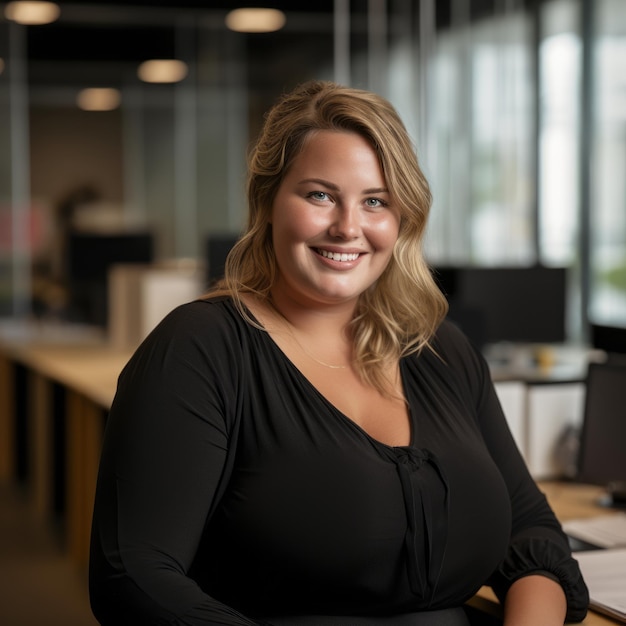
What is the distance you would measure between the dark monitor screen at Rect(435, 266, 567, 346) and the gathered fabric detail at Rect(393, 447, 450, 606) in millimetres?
3580

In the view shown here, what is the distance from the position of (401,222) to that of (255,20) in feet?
A: 24.9

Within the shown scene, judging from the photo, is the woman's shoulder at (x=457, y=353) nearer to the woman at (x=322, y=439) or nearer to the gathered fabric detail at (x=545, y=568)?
the woman at (x=322, y=439)

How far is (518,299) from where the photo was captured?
17.6 feet

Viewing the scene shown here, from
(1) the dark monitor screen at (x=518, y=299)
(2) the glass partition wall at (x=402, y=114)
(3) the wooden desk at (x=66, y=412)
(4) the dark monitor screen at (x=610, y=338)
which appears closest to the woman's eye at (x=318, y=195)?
(4) the dark monitor screen at (x=610, y=338)

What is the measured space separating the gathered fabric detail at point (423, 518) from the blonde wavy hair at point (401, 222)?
0.18 meters

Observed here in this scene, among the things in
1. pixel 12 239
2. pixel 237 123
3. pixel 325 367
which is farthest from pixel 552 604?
pixel 237 123

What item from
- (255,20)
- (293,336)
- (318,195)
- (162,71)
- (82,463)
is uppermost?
(255,20)

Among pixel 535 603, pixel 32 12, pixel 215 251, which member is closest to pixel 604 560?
pixel 535 603

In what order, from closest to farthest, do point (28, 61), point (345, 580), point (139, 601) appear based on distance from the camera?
point (139, 601) < point (345, 580) < point (28, 61)

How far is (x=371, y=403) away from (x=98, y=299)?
229 inches

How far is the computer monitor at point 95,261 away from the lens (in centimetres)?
754

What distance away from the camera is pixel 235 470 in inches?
67.2

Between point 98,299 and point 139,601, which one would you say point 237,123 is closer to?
point 98,299

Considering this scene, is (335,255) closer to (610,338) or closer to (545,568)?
(545,568)
